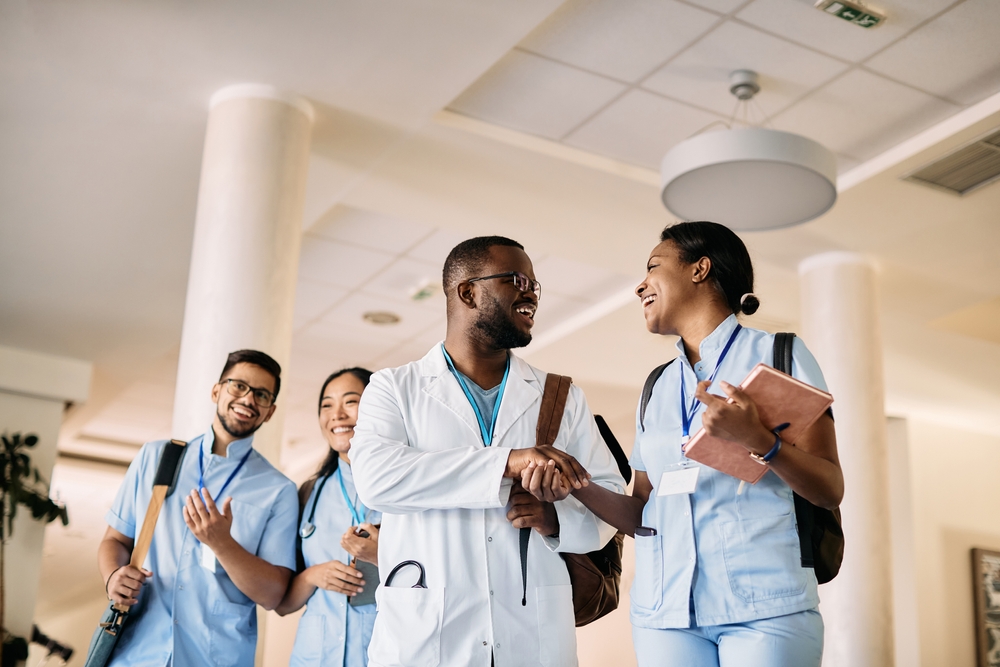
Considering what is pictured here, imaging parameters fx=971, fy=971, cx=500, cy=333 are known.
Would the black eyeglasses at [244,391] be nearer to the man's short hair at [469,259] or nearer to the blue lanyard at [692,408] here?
the man's short hair at [469,259]

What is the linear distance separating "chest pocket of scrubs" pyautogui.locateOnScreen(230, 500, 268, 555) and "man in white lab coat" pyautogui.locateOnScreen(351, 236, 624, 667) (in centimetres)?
95

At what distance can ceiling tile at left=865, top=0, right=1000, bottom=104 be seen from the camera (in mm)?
4672

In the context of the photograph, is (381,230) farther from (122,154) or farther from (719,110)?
(719,110)

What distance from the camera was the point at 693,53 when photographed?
5.01m

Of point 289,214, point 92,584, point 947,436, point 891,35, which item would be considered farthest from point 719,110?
point 92,584

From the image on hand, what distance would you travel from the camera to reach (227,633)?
114 inches

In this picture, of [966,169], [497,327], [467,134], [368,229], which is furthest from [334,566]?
[966,169]

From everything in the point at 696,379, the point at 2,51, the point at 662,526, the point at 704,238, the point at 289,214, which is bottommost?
the point at 662,526

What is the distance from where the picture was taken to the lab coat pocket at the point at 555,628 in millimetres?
2047

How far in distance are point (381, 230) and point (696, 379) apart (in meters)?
5.20

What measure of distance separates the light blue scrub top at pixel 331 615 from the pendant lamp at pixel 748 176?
105 inches

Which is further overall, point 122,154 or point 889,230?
point 889,230

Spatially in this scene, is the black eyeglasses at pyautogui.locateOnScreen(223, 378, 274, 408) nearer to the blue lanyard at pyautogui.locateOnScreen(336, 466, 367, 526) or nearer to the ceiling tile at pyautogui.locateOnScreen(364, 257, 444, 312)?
the blue lanyard at pyautogui.locateOnScreen(336, 466, 367, 526)

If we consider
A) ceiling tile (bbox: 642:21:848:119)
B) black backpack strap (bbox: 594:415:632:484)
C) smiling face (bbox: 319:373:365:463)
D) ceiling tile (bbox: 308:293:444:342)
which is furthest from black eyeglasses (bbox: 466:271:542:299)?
ceiling tile (bbox: 308:293:444:342)
